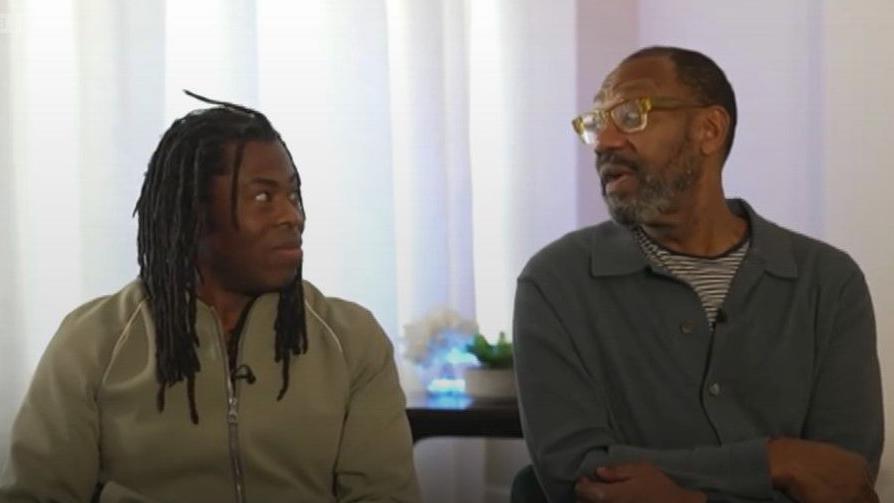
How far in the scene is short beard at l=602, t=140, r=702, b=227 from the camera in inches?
75.1

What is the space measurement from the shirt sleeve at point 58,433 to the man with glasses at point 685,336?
604mm

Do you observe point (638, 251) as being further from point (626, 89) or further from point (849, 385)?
point (849, 385)

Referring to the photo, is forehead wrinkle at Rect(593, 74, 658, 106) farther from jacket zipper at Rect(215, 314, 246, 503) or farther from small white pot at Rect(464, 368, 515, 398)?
jacket zipper at Rect(215, 314, 246, 503)

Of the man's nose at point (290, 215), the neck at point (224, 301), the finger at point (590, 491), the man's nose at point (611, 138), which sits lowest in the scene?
the finger at point (590, 491)

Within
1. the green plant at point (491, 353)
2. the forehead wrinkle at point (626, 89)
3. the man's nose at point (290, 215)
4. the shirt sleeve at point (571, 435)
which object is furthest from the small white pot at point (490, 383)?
the man's nose at point (290, 215)

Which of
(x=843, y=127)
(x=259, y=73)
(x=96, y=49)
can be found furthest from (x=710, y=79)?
(x=96, y=49)

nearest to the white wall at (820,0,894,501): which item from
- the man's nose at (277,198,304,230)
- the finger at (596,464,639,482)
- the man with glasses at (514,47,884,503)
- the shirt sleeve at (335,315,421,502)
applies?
the man with glasses at (514,47,884,503)

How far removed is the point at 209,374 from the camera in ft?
5.40

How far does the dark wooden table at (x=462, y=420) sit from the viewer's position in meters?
2.02

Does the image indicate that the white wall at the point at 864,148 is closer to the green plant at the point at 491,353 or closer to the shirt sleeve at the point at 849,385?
the shirt sleeve at the point at 849,385

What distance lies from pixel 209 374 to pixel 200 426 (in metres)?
0.07

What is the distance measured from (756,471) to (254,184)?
76 cm

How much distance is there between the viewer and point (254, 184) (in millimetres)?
1636

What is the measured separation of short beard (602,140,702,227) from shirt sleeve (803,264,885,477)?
0.28m
